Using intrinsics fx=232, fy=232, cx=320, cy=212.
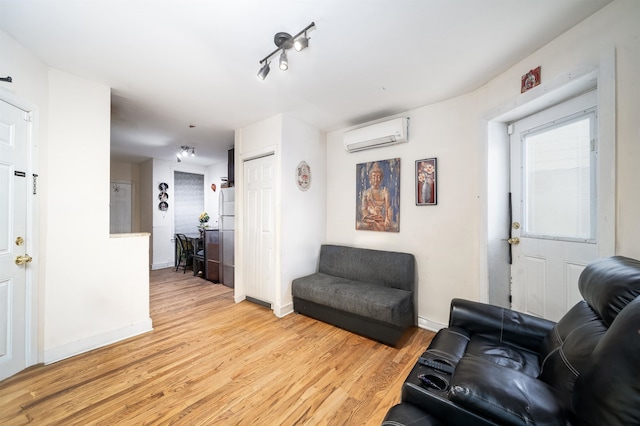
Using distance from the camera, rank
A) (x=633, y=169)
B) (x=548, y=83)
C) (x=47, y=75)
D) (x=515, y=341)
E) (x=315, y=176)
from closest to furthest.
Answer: (x=633, y=169)
(x=515, y=341)
(x=548, y=83)
(x=47, y=75)
(x=315, y=176)

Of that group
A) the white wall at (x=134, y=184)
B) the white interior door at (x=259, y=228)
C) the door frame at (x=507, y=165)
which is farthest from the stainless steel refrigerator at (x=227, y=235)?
the door frame at (x=507, y=165)

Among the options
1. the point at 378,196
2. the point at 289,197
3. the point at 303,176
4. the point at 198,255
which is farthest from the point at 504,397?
the point at 198,255

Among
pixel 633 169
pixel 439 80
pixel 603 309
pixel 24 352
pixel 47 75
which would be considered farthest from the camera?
pixel 439 80

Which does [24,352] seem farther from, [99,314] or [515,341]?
[515,341]

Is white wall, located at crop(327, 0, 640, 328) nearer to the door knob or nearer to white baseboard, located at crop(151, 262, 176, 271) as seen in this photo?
the door knob

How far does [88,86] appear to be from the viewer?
223cm

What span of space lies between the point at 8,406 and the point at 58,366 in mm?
448

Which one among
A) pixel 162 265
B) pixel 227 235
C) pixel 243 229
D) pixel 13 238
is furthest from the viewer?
pixel 162 265

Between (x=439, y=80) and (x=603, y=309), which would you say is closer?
(x=603, y=309)

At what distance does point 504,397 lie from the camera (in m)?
0.82

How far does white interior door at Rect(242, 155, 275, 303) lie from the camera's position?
3176mm

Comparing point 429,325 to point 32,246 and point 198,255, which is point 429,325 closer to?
point 32,246

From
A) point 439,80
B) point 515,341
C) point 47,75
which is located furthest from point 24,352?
point 439,80

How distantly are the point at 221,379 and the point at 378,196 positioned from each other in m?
2.56
